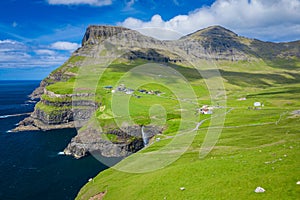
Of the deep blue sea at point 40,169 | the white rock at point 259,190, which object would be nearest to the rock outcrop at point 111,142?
the deep blue sea at point 40,169

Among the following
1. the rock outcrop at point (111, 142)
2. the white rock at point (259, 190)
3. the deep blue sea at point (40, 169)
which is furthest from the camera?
the rock outcrop at point (111, 142)

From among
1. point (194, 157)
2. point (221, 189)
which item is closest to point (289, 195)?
point (221, 189)

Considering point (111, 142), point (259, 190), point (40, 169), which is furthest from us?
point (111, 142)

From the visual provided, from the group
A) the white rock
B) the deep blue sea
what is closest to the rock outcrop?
the deep blue sea

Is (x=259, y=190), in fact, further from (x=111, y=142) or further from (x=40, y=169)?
(x=40, y=169)

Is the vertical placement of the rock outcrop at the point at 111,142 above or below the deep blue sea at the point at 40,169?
above

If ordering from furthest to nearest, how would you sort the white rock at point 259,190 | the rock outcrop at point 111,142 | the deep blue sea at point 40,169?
the rock outcrop at point 111,142 < the deep blue sea at point 40,169 < the white rock at point 259,190


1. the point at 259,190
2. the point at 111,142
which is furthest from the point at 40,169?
the point at 259,190

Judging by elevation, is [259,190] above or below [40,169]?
above

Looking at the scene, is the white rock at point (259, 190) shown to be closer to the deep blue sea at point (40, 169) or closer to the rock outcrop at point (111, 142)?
the deep blue sea at point (40, 169)

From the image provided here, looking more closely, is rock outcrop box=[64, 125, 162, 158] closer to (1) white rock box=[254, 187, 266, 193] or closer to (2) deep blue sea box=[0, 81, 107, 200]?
(2) deep blue sea box=[0, 81, 107, 200]
